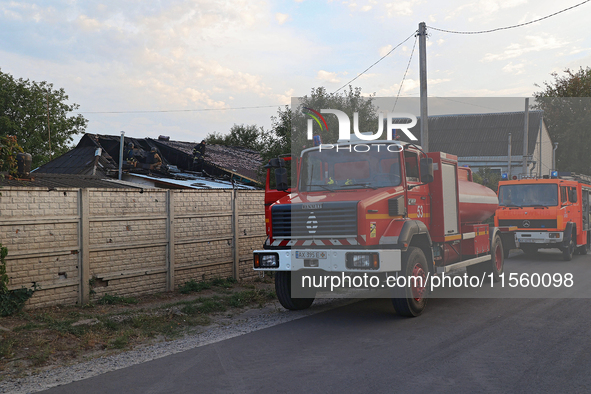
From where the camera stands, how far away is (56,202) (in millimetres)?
8656

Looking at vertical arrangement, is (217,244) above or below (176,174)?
below

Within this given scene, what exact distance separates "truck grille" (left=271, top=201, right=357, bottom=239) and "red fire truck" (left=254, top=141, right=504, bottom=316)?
0.01 meters

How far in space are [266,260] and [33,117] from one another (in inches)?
1515

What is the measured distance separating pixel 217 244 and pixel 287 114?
28.1 ft

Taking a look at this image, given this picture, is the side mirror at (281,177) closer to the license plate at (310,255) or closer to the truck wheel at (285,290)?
the truck wheel at (285,290)

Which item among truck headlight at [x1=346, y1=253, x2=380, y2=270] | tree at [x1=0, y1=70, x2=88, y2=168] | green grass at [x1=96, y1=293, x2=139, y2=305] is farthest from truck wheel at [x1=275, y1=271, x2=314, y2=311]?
tree at [x1=0, y1=70, x2=88, y2=168]

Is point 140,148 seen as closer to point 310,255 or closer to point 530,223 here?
point 530,223

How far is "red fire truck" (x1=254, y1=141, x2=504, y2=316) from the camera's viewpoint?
7820 millimetres

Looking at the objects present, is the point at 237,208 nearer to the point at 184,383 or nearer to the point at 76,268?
the point at 76,268

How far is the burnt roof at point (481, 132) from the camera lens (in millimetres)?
46625

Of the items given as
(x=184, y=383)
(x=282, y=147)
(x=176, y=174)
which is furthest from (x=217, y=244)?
(x=176, y=174)

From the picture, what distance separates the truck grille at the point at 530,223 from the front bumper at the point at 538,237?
19 cm

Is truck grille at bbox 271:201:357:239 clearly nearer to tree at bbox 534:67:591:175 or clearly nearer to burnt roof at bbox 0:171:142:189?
burnt roof at bbox 0:171:142:189

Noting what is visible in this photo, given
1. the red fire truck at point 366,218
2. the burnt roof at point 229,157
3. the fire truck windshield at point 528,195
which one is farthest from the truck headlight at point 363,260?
the burnt roof at point 229,157
